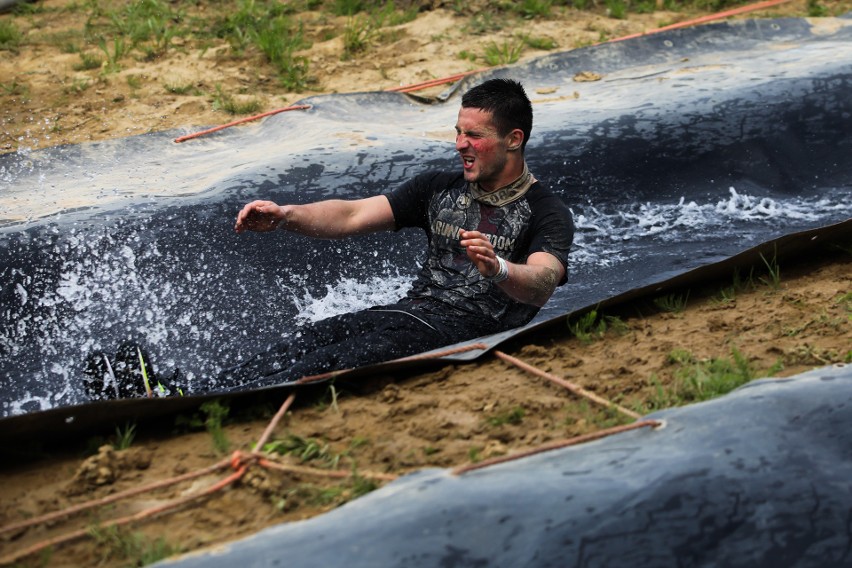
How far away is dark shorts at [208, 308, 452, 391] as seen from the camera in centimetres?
350

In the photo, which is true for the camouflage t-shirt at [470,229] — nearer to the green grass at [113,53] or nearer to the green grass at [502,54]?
the green grass at [502,54]

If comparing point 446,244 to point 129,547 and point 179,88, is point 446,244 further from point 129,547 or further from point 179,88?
point 179,88

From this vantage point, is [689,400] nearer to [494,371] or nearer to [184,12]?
[494,371]

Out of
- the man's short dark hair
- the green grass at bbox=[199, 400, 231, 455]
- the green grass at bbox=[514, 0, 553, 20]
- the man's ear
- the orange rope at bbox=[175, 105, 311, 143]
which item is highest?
the green grass at bbox=[514, 0, 553, 20]

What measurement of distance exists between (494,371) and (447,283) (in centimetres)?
65

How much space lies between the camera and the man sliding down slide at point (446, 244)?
141 inches

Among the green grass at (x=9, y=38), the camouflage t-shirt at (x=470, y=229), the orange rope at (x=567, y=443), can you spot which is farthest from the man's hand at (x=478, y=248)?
the green grass at (x=9, y=38)

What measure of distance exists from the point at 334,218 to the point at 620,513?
1.96m

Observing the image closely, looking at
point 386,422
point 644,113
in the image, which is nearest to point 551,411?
point 386,422

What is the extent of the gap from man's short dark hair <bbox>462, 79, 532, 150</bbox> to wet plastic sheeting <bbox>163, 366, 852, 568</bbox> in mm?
1602

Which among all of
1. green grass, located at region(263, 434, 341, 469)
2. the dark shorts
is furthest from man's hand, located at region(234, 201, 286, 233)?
green grass, located at region(263, 434, 341, 469)

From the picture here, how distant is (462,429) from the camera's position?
2.82m

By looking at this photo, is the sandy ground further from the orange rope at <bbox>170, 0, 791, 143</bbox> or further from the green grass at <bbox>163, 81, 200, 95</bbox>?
the green grass at <bbox>163, 81, 200, 95</bbox>

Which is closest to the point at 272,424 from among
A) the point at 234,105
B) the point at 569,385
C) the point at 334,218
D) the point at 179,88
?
the point at 569,385
